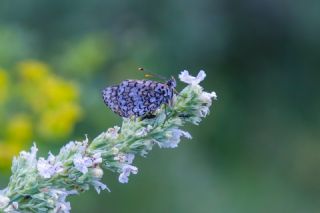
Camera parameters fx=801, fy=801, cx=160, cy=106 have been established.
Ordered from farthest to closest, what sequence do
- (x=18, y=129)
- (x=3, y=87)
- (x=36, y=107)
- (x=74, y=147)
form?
(x=36, y=107) < (x=3, y=87) < (x=18, y=129) < (x=74, y=147)

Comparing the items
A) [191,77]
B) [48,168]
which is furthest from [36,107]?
[48,168]

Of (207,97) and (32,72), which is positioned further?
(32,72)

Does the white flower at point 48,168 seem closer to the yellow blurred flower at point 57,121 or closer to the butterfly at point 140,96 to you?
the butterfly at point 140,96

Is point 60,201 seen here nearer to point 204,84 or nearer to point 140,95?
point 140,95

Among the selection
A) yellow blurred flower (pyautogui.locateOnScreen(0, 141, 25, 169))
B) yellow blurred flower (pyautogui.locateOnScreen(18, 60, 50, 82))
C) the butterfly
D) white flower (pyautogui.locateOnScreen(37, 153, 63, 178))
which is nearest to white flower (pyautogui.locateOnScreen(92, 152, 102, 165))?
white flower (pyautogui.locateOnScreen(37, 153, 63, 178))

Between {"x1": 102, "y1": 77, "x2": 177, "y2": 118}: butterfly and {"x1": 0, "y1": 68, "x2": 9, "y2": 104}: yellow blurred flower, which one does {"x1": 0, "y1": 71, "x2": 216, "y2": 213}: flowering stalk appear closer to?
{"x1": 102, "y1": 77, "x2": 177, "y2": 118}: butterfly

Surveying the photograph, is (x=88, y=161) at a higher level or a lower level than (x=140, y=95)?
lower

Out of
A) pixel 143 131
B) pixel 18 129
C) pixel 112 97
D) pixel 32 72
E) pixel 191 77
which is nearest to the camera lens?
pixel 143 131
